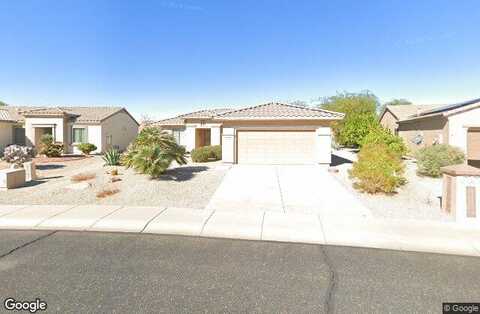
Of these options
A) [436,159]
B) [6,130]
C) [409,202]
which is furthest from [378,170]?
[6,130]

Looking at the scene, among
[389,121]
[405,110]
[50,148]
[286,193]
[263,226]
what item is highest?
[405,110]

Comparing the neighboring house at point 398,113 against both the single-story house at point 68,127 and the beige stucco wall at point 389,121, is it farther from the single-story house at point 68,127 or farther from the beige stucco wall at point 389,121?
the single-story house at point 68,127

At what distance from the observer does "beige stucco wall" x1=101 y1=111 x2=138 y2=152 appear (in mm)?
24603

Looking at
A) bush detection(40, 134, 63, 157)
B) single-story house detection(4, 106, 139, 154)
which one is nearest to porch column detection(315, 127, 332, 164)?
single-story house detection(4, 106, 139, 154)

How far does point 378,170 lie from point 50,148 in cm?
2338

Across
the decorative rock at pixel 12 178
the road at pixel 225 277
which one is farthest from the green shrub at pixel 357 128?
the decorative rock at pixel 12 178

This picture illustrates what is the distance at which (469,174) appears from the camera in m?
6.62

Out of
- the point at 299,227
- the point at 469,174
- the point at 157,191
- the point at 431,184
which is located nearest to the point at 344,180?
the point at 431,184

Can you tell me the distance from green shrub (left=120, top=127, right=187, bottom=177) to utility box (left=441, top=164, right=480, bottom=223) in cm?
998

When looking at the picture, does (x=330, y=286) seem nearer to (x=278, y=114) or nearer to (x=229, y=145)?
(x=229, y=145)

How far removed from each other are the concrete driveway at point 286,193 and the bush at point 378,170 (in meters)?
0.84

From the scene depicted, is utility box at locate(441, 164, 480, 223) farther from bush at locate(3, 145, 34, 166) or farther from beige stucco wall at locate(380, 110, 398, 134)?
beige stucco wall at locate(380, 110, 398, 134)

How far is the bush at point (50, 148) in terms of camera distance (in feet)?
65.5

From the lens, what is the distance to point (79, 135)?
23375mm
